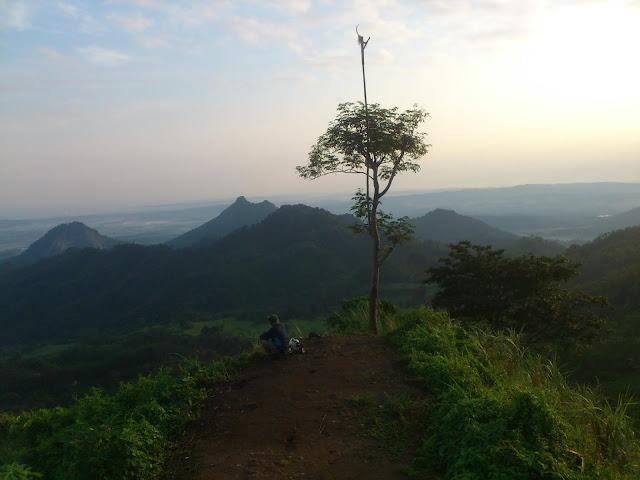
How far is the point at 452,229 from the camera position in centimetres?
12531

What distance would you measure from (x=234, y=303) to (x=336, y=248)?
29301 mm

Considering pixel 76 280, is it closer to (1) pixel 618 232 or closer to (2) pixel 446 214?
(2) pixel 446 214

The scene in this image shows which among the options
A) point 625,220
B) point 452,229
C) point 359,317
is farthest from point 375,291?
point 625,220

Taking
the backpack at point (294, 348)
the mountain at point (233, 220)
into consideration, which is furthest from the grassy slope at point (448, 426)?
the mountain at point (233, 220)

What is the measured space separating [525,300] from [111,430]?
1361 cm

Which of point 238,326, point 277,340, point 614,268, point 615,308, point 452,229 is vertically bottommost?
point 238,326

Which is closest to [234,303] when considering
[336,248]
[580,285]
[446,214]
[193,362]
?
[336,248]

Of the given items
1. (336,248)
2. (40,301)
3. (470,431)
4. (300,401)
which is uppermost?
(470,431)

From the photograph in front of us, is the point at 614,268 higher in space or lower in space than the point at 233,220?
lower

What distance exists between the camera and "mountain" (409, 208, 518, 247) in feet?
371

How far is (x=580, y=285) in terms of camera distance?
1550 inches

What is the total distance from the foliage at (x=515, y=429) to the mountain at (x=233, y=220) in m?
177

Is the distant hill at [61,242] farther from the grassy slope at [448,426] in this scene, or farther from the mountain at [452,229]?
the grassy slope at [448,426]

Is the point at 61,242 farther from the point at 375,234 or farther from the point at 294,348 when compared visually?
the point at 294,348
